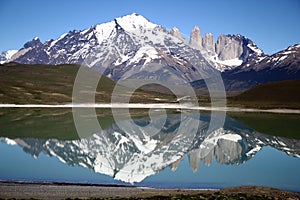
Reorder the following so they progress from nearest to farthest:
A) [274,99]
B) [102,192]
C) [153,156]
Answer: [102,192], [153,156], [274,99]

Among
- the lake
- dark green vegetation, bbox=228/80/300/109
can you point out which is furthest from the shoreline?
dark green vegetation, bbox=228/80/300/109

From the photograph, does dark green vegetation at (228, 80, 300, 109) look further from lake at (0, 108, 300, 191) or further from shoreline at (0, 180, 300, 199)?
shoreline at (0, 180, 300, 199)

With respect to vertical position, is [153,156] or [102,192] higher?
[153,156]

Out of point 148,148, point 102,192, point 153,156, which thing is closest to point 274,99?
point 148,148

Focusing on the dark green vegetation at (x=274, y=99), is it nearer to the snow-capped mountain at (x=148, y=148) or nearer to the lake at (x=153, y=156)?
the lake at (x=153, y=156)

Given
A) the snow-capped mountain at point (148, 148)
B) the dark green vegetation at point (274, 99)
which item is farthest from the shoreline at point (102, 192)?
the dark green vegetation at point (274, 99)

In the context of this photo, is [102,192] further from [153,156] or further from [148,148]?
[148,148]
